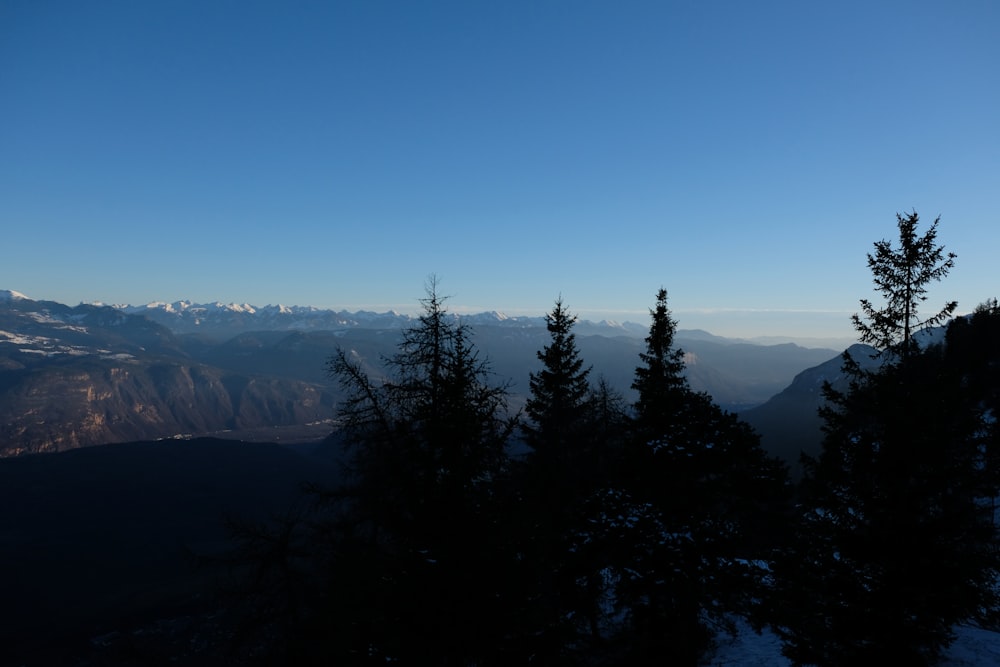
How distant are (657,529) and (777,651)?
7.67 m

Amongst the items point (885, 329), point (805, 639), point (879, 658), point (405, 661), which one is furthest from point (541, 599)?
point (885, 329)

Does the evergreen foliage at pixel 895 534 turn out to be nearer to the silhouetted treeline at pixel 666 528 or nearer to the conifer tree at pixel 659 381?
the silhouetted treeline at pixel 666 528

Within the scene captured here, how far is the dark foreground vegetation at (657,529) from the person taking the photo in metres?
10.5

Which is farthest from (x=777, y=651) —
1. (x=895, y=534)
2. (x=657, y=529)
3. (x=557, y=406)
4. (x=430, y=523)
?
(x=430, y=523)

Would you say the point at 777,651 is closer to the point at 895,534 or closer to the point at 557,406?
the point at 895,534

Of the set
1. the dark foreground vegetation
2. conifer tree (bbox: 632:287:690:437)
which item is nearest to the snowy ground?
the dark foreground vegetation

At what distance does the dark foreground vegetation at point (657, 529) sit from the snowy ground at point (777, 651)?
4.40 ft

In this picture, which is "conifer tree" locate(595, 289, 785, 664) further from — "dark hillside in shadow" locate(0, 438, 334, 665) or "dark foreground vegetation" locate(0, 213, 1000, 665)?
"dark hillside in shadow" locate(0, 438, 334, 665)

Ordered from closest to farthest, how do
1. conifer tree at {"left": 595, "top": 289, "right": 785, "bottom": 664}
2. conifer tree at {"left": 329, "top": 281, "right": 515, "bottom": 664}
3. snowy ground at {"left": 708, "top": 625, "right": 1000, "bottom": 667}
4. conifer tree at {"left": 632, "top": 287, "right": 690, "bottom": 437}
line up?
conifer tree at {"left": 329, "top": 281, "right": 515, "bottom": 664}
snowy ground at {"left": 708, "top": 625, "right": 1000, "bottom": 667}
conifer tree at {"left": 595, "top": 289, "right": 785, "bottom": 664}
conifer tree at {"left": 632, "top": 287, "right": 690, "bottom": 437}

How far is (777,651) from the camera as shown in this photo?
17703 millimetres

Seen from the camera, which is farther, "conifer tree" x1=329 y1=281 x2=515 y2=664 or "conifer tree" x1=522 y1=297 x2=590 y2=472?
"conifer tree" x1=522 y1=297 x2=590 y2=472

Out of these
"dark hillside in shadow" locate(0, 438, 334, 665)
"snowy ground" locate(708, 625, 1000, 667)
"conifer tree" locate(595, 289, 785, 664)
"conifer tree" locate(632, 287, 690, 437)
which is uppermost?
"conifer tree" locate(632, 287, 690, 437)

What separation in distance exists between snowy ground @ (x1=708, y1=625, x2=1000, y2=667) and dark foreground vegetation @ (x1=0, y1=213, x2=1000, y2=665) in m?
1.34

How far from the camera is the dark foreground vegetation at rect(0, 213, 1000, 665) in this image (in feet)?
34.4
